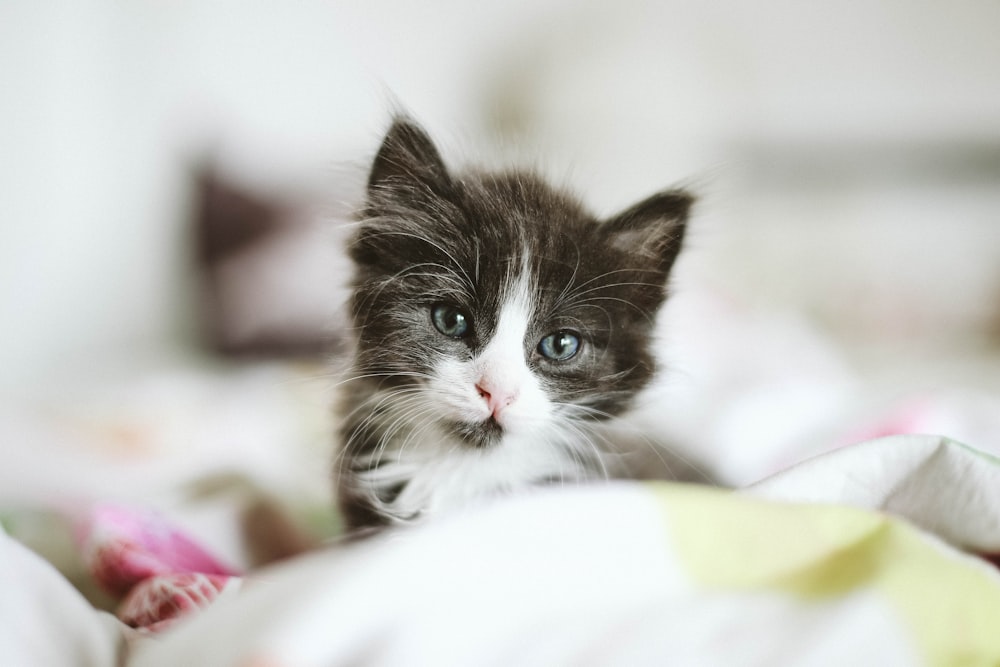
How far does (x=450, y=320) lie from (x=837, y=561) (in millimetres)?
524

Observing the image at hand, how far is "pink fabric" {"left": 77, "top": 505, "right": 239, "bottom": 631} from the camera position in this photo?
2.71 feet

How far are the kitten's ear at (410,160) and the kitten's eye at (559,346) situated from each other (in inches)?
10.1

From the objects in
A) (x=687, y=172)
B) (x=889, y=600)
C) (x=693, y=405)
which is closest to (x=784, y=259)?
(x=687, y=172)

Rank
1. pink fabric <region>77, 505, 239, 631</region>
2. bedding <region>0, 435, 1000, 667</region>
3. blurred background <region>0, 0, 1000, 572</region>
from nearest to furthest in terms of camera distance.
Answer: bedding <region>0, 435, 1000, 667</region>
pink fabric <region>77, 505, 239, 631</region>
blurred background <region>0, 0, 1000, 572</region>

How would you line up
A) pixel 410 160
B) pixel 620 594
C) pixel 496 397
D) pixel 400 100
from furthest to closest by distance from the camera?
pixel 400 100
pixel 410 160
pixel 496 397
pixel 620 594

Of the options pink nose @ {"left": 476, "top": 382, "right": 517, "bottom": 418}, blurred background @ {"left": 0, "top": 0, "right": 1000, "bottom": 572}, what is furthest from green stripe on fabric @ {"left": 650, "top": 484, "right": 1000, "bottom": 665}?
blurred background @ {"left": 0, "top": 0, "right": 1000, "bottom": 572}

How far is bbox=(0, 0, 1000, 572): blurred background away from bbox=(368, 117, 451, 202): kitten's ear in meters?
0.16

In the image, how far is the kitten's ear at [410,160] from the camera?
0.97 meters

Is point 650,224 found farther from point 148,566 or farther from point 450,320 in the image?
point 148,566

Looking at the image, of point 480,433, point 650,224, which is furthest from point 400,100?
point 480,433

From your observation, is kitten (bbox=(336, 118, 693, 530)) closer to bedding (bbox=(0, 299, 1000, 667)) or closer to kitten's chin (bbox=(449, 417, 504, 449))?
kitten's chin (bbox=(449, 417, 504, 449))

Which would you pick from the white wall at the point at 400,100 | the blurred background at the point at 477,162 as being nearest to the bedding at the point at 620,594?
the blurred background at the point at 477,162

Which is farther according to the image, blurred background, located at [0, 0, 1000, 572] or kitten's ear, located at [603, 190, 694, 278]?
blurred background, located at [0, 0, 1000, 572]

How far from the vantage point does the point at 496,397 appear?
86cm
